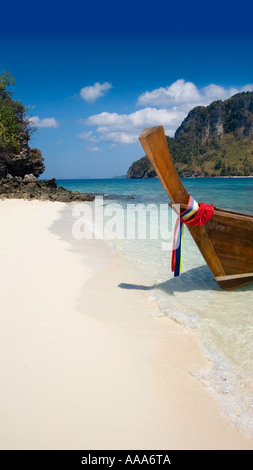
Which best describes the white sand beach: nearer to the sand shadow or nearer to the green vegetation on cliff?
the sand shadow

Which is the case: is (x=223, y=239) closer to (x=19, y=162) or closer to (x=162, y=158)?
(x=162, y=158)

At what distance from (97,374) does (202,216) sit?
250cm

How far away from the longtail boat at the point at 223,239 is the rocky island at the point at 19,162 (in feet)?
52.2

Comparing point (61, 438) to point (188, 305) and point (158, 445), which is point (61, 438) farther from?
point (188, 305)

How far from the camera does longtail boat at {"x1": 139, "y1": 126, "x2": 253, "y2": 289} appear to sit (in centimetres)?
387

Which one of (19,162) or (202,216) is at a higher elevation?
(19,162)

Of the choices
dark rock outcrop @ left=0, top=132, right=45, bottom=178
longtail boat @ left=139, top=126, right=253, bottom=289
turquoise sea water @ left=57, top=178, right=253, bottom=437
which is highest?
dark rock outcrop @ left=0, top=132, right=45, bottom=178

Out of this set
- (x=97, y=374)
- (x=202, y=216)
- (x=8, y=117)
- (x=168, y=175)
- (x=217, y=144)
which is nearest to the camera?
(x=97, y=374)

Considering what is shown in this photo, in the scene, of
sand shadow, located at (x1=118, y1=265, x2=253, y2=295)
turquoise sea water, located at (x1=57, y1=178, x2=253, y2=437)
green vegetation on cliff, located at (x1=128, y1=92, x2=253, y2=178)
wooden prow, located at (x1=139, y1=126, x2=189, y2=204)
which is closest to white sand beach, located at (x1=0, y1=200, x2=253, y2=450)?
turquoise sea water, located at (x1=57, y1=178, x2=253, y2=437)

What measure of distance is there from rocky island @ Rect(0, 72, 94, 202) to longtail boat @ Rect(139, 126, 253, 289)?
1590 cm

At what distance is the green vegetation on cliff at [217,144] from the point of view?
113 meters

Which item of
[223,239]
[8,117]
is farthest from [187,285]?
[8,117]

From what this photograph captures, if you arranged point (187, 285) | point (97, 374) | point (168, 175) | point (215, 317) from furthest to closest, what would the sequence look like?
point (187, 285)
point (168, 175)
point (215, 317)
point (97, 374)

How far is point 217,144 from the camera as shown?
419ft
